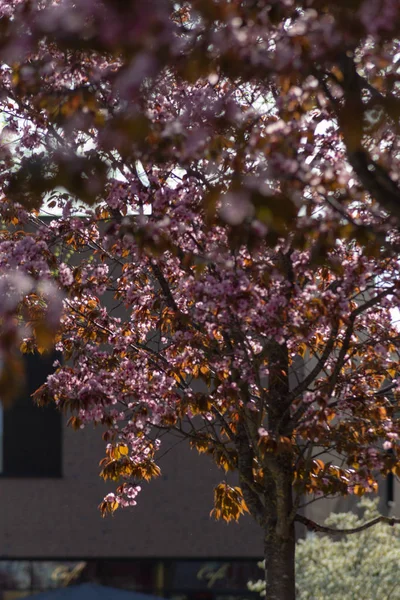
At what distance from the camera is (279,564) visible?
26.3ft

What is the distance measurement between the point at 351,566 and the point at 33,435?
6.64 meters

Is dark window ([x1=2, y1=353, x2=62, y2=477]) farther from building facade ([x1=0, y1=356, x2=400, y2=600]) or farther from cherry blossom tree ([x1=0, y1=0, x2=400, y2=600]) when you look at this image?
cherry blossom tree ([x1=0, y1=0, x2=400, y2=600])

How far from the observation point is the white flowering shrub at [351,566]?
15312mm

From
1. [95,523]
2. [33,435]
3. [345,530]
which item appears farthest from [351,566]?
[345,530]

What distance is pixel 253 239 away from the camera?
473cm

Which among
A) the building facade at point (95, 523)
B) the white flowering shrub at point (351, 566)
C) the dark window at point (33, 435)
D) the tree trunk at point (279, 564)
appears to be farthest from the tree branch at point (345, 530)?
the dark window at point (33, 435)

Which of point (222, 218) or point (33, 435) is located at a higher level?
point (222, 218)

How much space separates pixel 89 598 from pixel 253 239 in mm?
8587

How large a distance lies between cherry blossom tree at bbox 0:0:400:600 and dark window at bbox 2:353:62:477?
31.2ft

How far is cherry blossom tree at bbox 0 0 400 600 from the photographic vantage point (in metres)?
4.12

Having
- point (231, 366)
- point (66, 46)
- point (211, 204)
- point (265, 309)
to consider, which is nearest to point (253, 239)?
point (211, 204)

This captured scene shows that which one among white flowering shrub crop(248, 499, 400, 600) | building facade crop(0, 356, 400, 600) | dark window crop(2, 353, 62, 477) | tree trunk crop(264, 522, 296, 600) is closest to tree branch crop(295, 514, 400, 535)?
tree trunk crop(264, 522, 296, 600)

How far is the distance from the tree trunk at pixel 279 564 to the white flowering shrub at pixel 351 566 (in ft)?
24.6

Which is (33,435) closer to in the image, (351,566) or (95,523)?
(95,523)
